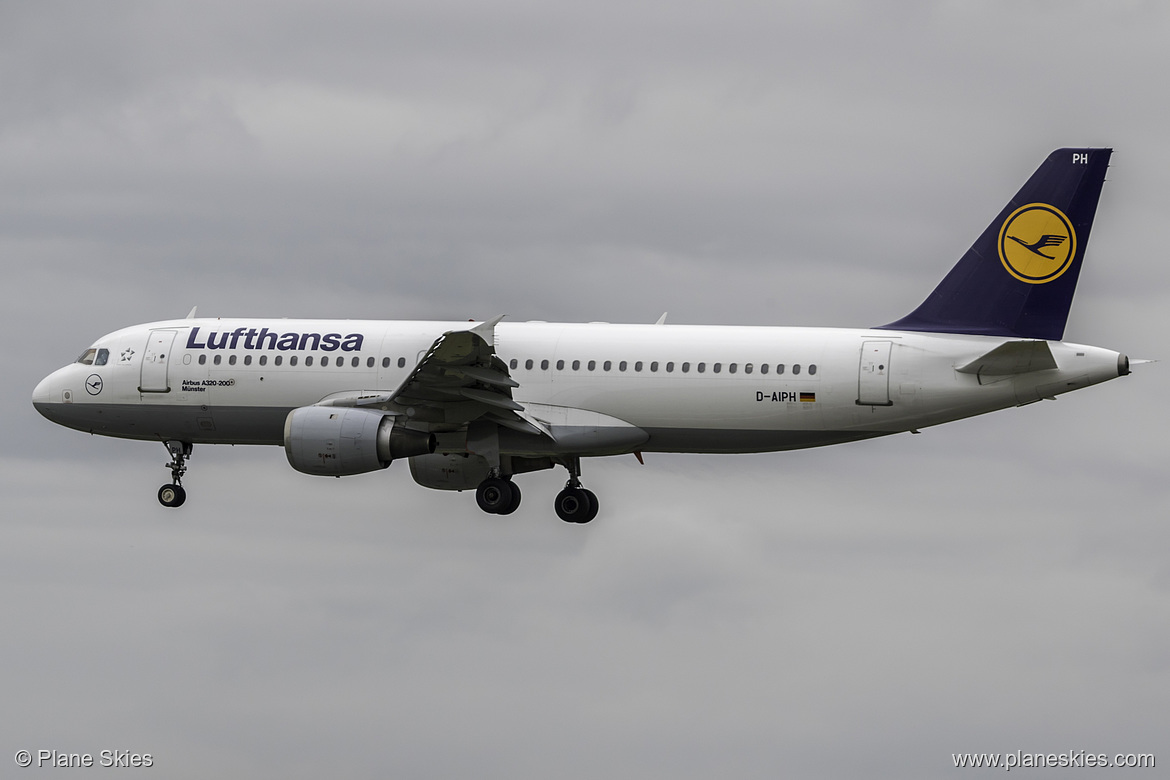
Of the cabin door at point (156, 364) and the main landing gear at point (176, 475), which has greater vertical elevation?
the cabin door at point (156, 364)

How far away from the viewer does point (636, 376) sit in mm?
49219

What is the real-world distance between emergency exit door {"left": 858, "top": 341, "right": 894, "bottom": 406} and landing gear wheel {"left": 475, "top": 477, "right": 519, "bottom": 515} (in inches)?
447

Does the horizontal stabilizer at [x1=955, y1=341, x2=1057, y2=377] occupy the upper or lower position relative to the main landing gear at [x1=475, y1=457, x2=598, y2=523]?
upper

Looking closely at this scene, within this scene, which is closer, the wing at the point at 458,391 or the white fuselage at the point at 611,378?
the wing at the point at 458,391

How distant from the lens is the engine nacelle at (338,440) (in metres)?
47.5

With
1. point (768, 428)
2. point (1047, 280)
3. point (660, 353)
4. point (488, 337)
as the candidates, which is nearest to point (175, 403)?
point (488, 337)

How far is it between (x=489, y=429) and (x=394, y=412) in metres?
2.99

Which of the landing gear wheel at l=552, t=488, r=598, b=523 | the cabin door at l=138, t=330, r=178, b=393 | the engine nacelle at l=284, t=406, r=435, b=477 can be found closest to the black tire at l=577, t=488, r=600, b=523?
the landing gear wheel at l=552, t=488, r=598, b=523

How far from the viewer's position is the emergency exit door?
155 ft

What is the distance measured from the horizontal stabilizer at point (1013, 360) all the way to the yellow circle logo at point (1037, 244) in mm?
2882

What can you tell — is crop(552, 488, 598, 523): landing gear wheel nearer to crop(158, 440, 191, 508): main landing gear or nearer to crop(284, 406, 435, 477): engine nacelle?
crop(284, 406, 435, 477): engine nacelle

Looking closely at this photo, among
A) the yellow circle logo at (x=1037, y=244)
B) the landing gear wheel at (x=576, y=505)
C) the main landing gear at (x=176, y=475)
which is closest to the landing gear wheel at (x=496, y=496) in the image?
the landing gear wheel at (x=576, y=505)

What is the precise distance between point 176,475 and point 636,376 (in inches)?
Result: 637

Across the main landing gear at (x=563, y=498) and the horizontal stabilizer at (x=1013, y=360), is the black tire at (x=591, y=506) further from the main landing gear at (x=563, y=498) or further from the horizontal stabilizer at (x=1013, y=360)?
the horizontal stabilizer at (x=1013, y=360)
